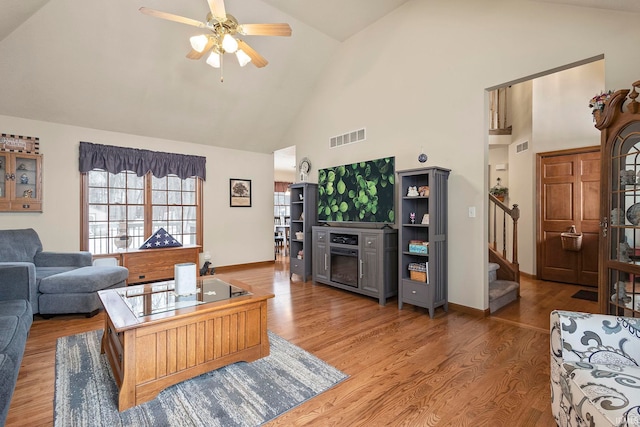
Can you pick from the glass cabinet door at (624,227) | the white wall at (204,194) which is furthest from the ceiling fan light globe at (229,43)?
the glass cabinet door at (624,227)

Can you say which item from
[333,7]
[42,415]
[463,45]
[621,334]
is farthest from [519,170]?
[42,415]

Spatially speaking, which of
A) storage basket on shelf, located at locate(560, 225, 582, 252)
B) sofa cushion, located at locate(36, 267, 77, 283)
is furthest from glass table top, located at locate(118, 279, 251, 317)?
storage basket on shelf, located at locate(560, 225, 582, 252)

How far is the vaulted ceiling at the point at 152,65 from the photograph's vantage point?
355cm

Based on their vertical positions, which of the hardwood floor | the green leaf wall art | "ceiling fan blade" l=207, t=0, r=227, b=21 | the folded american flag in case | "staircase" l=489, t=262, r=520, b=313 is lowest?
the hardwood floor

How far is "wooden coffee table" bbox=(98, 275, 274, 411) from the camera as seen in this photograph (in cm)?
184

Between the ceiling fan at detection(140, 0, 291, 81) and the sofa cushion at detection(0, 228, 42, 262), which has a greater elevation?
the ceiling fan at detection(140, 0, 291, 81)

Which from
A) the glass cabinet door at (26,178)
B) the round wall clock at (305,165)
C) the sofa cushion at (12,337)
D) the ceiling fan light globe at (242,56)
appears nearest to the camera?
the sofa cushion at (12,337)

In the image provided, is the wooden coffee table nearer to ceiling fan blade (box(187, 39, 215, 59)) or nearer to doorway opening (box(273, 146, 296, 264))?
ceiling fan blade (box(187, 39, 215, 59))

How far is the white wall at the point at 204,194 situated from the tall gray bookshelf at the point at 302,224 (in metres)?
1.48

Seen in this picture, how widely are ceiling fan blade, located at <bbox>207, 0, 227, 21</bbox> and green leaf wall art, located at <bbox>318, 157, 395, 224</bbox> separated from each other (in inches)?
97.3

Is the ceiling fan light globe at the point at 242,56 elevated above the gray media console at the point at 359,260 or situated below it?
above

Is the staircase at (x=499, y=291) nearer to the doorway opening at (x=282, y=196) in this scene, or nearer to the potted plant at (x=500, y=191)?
the potted plant at (x=500, y=191)

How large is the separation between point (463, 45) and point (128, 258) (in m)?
5.47

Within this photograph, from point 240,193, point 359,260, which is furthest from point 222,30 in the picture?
point 240,193
